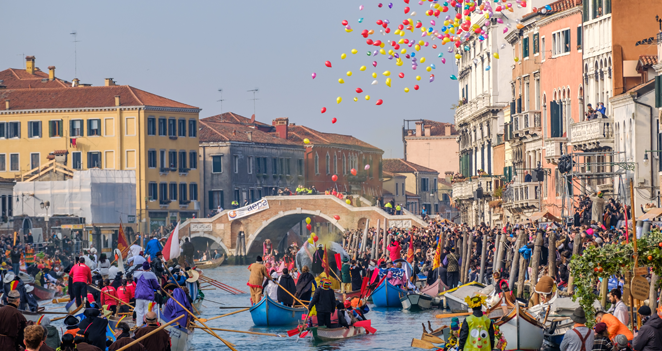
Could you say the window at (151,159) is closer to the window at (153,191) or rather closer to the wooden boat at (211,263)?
the window at (153,191)

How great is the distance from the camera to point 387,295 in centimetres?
3006

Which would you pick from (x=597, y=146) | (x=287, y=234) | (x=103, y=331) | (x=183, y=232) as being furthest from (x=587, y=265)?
(x=287, y=234)

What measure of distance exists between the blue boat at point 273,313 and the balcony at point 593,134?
1155cm

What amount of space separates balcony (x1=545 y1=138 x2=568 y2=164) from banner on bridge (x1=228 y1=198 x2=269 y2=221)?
28.9 meters

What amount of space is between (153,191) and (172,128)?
153 inches

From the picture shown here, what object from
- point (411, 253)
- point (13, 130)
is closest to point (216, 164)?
point (13, 130)

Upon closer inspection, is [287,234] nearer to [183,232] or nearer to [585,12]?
[183,232]

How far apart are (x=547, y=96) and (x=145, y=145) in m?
31.2

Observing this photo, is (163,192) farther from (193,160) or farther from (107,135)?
(107,135)

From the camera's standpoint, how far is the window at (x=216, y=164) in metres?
71.9

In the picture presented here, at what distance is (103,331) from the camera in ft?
53.1

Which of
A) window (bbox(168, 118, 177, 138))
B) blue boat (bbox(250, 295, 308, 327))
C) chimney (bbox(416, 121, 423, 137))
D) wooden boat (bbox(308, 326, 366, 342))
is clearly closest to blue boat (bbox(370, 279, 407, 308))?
blue boat (bbox(250, 295, 308, 327))

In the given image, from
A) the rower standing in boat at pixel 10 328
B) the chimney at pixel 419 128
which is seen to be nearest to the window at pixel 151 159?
the chimney at pixel 419 128

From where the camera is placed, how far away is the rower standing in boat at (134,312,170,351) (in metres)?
14.2
